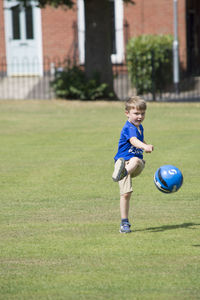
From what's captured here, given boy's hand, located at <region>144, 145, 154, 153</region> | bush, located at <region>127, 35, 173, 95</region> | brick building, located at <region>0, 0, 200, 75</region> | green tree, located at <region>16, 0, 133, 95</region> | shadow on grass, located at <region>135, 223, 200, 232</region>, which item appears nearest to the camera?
boy's hand, located at <region>144, 145, 154, 153</region>

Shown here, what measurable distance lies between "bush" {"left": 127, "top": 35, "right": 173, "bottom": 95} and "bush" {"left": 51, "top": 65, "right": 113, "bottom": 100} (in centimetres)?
243

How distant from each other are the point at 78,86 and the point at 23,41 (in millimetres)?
7772

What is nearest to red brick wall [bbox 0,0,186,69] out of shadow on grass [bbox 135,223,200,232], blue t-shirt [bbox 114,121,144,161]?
blue t-shirt [bbox 114,121,144,161]

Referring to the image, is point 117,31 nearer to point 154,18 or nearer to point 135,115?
point 154,18

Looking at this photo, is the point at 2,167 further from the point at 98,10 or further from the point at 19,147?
the point at 98,10

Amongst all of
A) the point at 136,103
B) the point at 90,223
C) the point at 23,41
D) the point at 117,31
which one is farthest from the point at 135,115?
the point at 23,41

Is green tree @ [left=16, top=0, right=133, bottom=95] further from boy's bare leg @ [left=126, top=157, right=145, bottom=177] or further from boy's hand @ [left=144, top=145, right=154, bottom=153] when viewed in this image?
boy's hand @ [left=144, top=145, right=154, bottom=153]

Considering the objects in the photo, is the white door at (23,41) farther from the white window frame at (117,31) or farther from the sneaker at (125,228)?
the sneaker at (125,228)

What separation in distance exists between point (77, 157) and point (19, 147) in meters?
2.15

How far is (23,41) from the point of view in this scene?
29.9 meters

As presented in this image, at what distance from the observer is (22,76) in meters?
29.6

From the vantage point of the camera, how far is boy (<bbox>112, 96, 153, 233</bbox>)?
283 inches

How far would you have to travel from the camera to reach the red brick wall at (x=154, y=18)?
1085 inches

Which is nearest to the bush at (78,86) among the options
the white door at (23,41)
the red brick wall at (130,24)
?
the red brick wall at (130,24)
